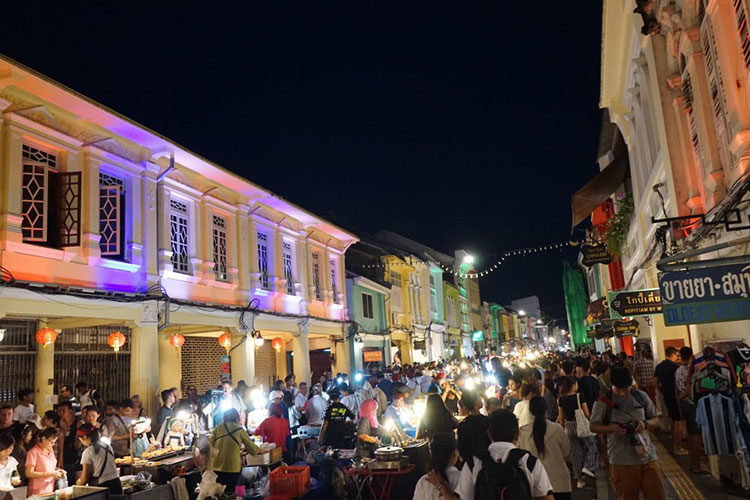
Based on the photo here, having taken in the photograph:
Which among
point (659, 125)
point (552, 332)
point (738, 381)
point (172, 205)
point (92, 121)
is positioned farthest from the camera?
point (552, 332)

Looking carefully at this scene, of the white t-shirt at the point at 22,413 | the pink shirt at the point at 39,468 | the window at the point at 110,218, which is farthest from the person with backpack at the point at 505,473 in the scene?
the window at the point at 110,218

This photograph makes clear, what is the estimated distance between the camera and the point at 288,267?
77.2ft

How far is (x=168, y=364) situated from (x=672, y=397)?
568 inches

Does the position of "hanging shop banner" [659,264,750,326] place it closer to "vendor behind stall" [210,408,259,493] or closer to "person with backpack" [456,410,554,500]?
"person with backpack" [456,410,554,500]

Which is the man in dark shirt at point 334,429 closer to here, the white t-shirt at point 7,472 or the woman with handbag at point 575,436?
the woman with handbag at point 575,436

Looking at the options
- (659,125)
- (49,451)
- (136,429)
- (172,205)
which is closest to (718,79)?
(659,125)

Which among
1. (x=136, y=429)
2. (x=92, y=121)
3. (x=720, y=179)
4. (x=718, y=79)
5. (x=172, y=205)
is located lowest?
(x=136, y=429)

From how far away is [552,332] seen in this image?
125375 mm

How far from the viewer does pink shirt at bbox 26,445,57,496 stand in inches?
325

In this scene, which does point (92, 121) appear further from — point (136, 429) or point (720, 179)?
point (720, 179)

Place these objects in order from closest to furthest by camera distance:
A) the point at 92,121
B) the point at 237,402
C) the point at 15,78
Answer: the point at 15,78, the point at 92,121, the point at 237,402

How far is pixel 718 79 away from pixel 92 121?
1264cm

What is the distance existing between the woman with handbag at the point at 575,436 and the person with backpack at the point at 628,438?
10.2 feet

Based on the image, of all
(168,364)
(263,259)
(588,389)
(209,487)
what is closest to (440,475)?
(209,487)
